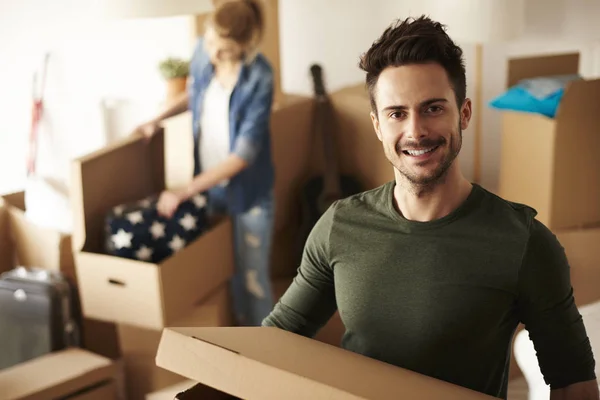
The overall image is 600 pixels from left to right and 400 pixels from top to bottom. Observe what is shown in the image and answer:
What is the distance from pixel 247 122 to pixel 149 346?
77cm

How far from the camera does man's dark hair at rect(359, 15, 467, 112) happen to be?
1062 millimetres

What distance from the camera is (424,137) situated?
1049mm

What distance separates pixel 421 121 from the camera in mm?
1055

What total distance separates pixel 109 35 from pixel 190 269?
152cm

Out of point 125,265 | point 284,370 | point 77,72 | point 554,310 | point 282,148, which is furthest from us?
point 77,72

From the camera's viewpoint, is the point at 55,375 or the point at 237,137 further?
the point at 237,137

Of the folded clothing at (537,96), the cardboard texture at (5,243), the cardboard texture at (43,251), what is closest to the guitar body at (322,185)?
the folded clothing at (537,96)

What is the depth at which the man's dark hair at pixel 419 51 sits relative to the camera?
106cm

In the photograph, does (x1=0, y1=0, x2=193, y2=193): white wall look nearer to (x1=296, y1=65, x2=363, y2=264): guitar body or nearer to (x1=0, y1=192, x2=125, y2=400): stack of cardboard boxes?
(x1=0, y1=192, x2=125, y2=400): stack of cardboard boxes

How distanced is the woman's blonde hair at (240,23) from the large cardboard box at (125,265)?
0.45m

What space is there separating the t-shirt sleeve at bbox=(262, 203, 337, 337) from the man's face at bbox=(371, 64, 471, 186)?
19cm

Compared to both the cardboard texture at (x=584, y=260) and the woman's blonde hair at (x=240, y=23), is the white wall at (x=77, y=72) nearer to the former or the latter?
the woman's blonde hair at (x=240, y=23)

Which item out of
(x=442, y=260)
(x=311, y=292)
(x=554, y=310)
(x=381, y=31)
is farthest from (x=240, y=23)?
(x=554, y=310)

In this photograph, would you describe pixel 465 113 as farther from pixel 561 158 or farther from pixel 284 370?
pixel 561 158
